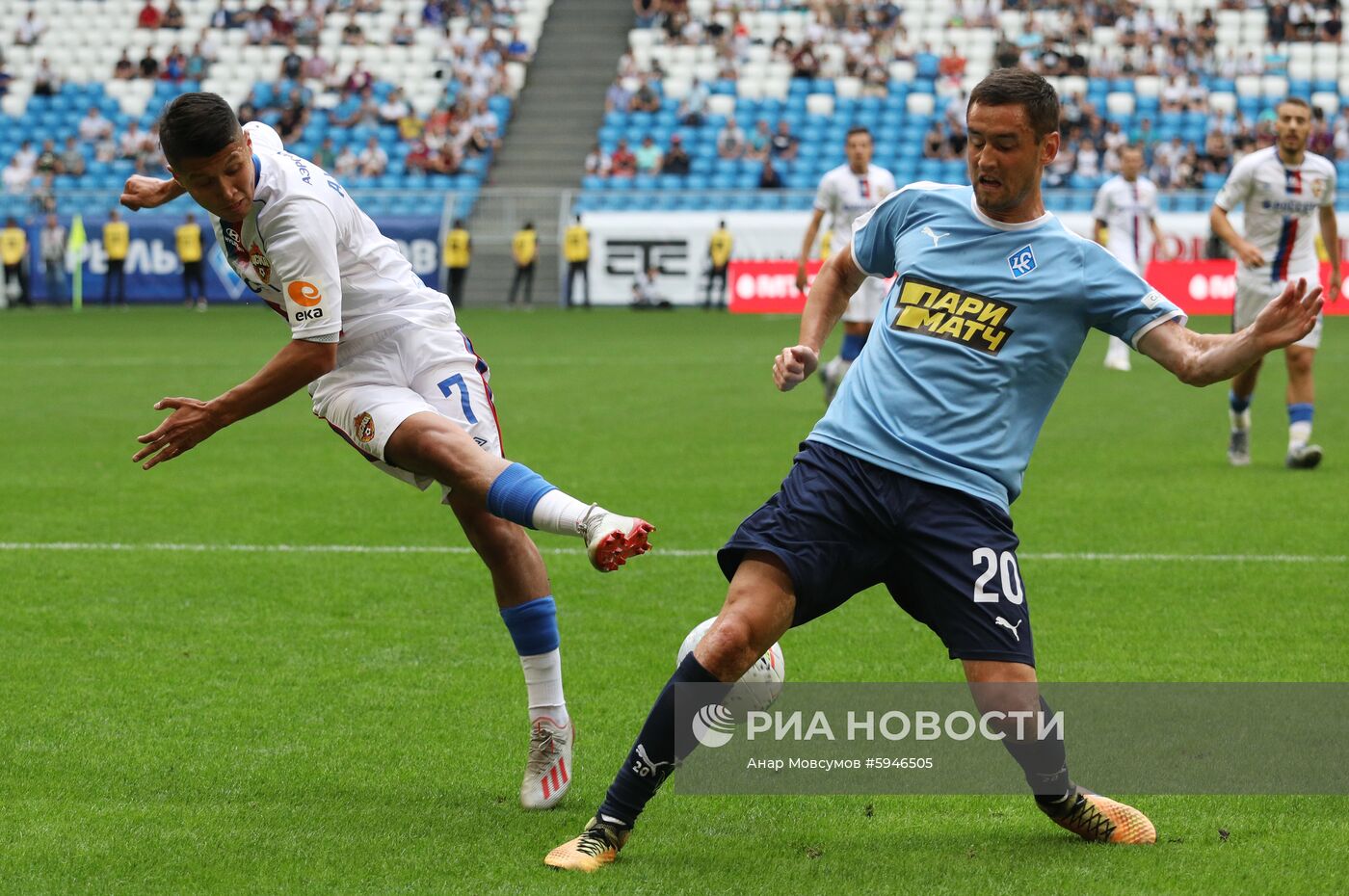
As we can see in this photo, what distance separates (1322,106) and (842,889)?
31.2 m

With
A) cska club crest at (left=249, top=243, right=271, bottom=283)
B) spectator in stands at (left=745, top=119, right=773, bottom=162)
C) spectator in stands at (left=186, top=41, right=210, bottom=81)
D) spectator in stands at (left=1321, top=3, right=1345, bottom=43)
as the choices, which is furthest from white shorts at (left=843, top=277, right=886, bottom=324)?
spectator in stands at (left=186, top=41, right=210, bottom=81)

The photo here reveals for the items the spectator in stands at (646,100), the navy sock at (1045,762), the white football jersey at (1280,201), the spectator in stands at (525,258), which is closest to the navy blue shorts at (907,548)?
the navy sock at (1045,762)

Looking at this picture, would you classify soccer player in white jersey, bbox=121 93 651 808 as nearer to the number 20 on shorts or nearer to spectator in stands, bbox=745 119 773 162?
the number 20 on shorts

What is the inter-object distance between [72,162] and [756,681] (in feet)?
114

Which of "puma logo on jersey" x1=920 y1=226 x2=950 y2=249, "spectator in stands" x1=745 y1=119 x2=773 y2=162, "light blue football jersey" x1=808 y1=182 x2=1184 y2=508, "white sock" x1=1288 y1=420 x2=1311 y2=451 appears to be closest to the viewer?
"light blue football jersey" x1=808 y1=182 x2=1184 y2=508

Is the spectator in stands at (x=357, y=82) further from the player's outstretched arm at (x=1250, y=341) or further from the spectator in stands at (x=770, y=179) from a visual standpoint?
the player's outstretched arm at (x=1250, y=341)

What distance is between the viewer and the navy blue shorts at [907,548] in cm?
393

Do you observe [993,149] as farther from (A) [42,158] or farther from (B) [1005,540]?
(A) [42,158]

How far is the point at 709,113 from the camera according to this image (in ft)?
114

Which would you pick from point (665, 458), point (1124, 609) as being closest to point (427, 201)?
point (665, 458)

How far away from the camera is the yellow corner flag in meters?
31.0

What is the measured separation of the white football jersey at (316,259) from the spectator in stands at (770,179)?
2746 centimetres

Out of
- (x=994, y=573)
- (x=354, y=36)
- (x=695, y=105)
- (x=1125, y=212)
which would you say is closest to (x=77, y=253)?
(x=354, y=36)

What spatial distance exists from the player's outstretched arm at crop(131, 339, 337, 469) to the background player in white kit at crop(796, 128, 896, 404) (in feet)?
31.6
